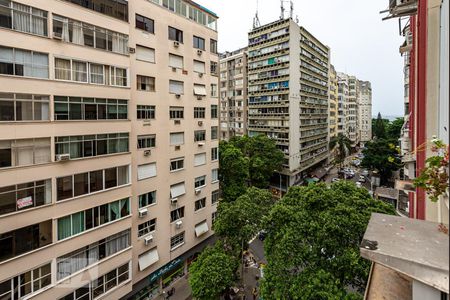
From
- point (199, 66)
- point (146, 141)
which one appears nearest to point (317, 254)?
point (146, 141)

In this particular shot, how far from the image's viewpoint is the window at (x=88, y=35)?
13.2m

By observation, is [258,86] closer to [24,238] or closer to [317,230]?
[317,230]

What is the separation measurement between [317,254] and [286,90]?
3327 centimetres

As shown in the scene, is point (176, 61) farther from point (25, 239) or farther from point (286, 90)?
point (286, 90)

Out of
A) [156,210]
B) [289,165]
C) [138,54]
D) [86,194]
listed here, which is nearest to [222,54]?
[289,165]

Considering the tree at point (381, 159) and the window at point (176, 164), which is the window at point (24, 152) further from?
the tree at point (381, 159)

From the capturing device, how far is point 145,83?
758 inches

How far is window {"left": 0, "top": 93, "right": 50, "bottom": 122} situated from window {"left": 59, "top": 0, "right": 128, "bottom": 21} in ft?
18.8

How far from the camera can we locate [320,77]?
177 feet

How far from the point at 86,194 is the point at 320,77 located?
5147 cm

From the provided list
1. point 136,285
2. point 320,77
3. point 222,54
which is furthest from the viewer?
point 222,54

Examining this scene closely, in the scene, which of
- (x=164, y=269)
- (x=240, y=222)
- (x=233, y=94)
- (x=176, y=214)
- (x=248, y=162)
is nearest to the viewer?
(x=240, y=222)

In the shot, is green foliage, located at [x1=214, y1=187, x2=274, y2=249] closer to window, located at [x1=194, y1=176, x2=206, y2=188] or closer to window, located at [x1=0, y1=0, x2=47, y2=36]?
window, located at [x1=194, y1=176, x2=206, y2=188]

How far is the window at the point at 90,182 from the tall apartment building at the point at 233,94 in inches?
1422
